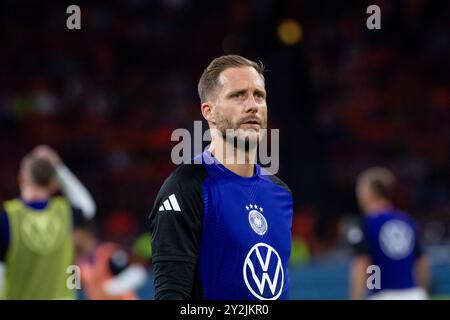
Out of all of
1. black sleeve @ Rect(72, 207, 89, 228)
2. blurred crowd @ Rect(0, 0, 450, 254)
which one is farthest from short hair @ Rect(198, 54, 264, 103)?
blurred crowd @ Rect(0, 0, 450, 254)

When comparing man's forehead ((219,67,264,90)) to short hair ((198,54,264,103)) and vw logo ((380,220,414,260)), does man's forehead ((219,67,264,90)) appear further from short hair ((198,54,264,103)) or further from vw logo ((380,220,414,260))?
vw logo ((380,220,414,260))

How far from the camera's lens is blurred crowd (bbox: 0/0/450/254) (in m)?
12.9

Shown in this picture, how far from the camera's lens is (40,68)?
14250 millimetres

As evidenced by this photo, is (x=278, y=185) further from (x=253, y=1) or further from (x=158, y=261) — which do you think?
(x=253, y=1)

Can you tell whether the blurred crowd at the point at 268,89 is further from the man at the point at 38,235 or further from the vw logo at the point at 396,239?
the man at the point at 38,235

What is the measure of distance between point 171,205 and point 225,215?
0.20m

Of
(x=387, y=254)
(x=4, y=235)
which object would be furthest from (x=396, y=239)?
(x=4, y=235)

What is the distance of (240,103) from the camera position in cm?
291

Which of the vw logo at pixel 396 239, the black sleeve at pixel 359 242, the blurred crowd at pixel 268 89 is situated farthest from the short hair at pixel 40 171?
the blurred crowd at pixel 268 89

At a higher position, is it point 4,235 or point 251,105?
point 251,105

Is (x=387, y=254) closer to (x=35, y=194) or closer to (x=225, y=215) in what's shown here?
(x=35, y=194)

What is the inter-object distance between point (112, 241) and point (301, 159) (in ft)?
11.2

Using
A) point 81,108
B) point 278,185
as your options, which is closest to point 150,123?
point 81,108

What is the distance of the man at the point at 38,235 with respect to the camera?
17.4ft
